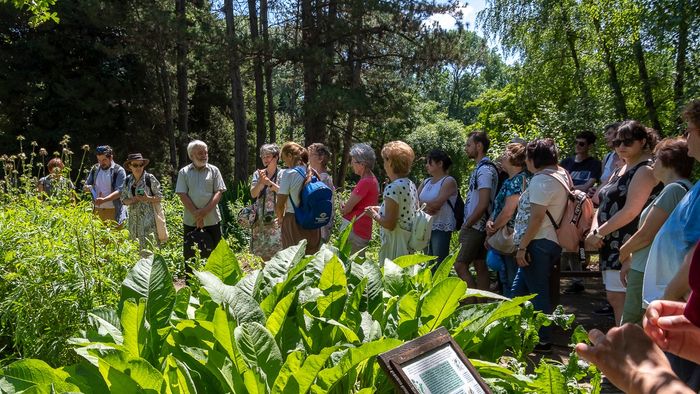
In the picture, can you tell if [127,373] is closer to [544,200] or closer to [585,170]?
[544,200]

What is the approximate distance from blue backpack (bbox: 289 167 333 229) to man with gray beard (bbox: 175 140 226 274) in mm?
1292

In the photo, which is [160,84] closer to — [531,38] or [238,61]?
[238,61]

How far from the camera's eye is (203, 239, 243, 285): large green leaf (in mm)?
2787

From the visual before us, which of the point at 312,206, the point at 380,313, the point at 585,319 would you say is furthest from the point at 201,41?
the point at 380,313

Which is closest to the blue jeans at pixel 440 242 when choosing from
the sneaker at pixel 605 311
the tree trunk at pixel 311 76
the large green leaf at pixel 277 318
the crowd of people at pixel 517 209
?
the crowd of people at pixel 517 209

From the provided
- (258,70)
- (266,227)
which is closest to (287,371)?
(266,227)

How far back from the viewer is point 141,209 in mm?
7047

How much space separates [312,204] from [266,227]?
84 centimetres

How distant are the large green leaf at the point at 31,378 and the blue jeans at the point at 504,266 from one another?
395 cm

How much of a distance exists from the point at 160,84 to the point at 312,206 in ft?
72.5

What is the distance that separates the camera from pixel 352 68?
61.3 ft

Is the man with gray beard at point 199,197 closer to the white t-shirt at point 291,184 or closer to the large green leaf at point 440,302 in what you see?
the white t-shirt at point 291,184

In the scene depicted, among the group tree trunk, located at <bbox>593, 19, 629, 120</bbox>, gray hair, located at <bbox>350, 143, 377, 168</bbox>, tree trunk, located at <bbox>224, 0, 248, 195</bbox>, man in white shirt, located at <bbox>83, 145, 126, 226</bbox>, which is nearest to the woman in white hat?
man in white shirt, located at <bbox>83, 145, 126, 226</bbox>

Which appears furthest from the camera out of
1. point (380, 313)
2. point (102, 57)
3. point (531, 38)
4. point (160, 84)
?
point (160, 84)
